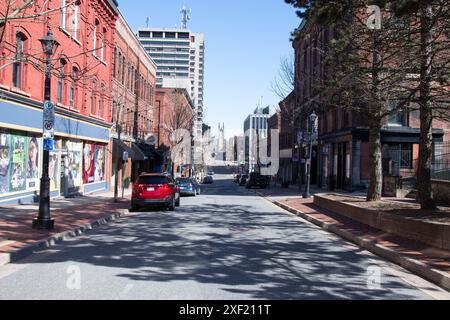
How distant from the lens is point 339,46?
18047 mm

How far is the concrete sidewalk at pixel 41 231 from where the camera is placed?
11135mm

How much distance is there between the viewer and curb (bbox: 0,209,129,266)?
1020 cm

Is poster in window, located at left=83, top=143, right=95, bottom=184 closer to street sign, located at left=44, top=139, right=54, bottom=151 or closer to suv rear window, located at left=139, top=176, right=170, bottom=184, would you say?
suv rear window, located at left=139, top=176, right=170, bottom=184

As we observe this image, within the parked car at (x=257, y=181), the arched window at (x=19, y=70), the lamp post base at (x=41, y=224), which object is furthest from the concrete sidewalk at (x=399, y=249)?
the parked car at (x=257, y=181)

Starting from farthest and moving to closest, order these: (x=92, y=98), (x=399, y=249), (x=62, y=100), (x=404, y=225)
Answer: (x=92, y=98) < (x=62, y=100) < (x=404, y=225) < (x=399, y=249)

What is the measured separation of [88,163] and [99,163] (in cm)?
294

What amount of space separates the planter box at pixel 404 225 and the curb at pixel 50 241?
8591 mm

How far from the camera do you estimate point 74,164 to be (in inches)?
1153

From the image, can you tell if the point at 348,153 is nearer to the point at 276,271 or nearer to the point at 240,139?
the point at 276,271

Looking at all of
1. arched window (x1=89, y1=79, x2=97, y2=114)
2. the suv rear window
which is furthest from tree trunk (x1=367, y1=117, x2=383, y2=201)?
arched window (x1=89, y1=79, x2=97, y2=114)

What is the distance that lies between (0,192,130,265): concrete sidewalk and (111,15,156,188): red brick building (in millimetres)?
12133

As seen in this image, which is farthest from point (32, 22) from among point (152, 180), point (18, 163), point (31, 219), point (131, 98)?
point (131, 98)

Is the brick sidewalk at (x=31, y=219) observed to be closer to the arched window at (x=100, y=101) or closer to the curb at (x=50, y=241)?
the curb at (x=50, y=241)

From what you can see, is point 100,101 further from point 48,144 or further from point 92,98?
point 48,144
